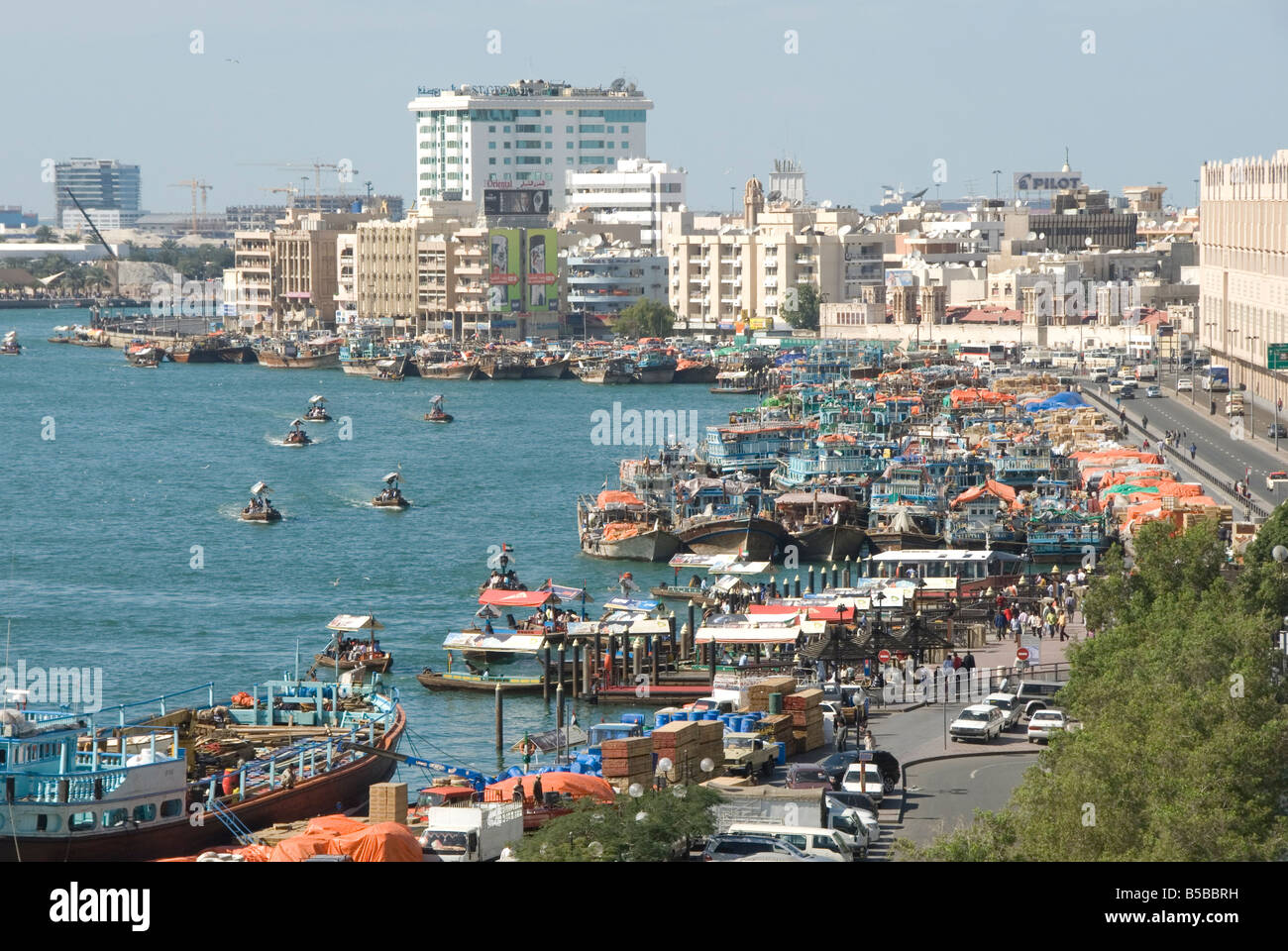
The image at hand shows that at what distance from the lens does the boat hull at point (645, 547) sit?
106 feet

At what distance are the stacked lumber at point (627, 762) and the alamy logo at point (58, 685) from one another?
7366 millimetres

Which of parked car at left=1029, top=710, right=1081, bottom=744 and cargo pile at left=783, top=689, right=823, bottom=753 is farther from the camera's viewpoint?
cargo pile at left=783, top=689, right=823, bottom=753

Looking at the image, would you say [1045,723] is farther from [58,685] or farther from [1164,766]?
[58,685]

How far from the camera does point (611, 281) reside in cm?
9519

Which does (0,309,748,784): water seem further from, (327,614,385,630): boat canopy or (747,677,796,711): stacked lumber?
(747,677,796,711): stacked lumber

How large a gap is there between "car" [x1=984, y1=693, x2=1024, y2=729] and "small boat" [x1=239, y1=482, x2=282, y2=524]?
71.1ft

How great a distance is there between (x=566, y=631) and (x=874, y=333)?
207ft

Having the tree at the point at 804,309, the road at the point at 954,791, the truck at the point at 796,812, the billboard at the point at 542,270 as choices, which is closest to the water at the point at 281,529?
the road at the point at 954,791

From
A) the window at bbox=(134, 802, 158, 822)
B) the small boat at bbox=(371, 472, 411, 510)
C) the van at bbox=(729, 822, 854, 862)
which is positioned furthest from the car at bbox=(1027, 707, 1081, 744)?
the small boat at bbox=(371, 472, 411, 510)

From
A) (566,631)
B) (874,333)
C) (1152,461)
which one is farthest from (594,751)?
(874,333)

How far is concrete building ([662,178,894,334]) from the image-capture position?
3543 inches

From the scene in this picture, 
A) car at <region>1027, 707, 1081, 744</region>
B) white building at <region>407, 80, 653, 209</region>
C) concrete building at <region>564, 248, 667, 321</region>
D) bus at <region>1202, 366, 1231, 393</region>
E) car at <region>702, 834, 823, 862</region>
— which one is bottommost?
car at <region>1027, 707, 1081, 744</region>
